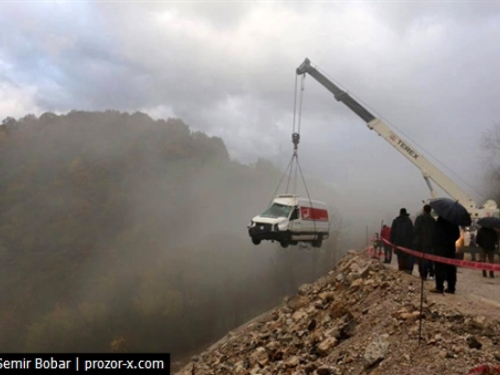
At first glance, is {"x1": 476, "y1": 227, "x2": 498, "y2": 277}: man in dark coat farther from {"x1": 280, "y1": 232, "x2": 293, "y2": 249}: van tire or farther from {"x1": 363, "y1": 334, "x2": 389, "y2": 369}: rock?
{"x1": 363, "y1": 334, "x2": 389, "y2": 369}: rock

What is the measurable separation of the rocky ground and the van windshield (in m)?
4.50

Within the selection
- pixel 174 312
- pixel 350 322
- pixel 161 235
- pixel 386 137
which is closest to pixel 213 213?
pixel 161 235

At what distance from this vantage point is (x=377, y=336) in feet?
25.2

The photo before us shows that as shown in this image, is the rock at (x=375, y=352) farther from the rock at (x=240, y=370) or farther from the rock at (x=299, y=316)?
the rock at (x=299, y=316)

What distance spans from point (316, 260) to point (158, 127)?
270 feet

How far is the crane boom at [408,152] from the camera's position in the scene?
57.7 ft

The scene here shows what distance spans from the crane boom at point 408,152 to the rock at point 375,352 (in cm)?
1177

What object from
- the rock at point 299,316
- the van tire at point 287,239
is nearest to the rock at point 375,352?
the rock at point 299,316

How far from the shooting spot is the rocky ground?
21.3 ft

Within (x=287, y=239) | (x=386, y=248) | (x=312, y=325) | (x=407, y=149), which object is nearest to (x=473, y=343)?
(x=312, y=325)

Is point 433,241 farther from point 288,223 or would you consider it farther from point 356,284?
point 288,223

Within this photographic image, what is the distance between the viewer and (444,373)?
6.02m

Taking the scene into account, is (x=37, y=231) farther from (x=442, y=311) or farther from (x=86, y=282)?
(x=442, y=311)

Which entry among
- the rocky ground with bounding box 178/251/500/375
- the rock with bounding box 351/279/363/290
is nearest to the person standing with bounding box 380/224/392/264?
the rocky ground with bounding box 178/251/500/375
